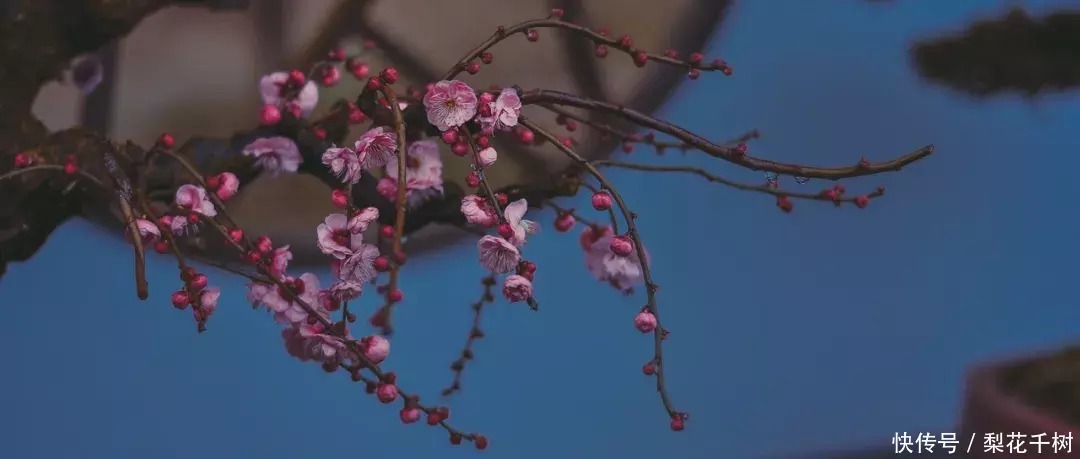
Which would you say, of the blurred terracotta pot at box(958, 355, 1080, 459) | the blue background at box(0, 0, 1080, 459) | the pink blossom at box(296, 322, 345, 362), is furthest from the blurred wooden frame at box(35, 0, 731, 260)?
the blurred terracotta pot at box(958, 355, 1080, 459)

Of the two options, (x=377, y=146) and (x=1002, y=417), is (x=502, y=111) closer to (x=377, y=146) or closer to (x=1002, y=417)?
(x=377, y=146)

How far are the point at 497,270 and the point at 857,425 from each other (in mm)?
526

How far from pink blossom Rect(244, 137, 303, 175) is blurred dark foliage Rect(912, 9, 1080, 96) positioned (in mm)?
567

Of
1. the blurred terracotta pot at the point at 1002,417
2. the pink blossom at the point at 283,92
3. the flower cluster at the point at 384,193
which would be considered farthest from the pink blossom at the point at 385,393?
the blurred terracotta pot at the point at 1002,417

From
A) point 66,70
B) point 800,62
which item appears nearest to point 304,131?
point 66,70

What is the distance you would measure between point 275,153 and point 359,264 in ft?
0.55

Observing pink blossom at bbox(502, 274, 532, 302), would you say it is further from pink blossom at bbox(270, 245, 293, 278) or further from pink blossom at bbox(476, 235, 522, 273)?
pink blossom at bbox(270, 245, 293, 278)

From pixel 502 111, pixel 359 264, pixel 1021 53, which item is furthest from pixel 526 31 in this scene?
pixel 1021 53

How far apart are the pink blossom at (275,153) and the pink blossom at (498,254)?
197mm

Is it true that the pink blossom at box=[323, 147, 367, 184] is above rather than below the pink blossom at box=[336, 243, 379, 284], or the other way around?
above

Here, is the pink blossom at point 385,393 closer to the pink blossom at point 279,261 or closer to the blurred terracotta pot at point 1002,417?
the pink blossom at point 279,261

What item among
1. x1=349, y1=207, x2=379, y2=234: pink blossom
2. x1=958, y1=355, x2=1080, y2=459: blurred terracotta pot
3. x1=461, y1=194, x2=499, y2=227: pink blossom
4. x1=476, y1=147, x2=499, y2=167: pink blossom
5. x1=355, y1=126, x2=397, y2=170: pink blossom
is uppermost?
x1=958, y1=355, x2=1080, y2=459: blurred terracotta pot

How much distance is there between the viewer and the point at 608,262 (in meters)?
0.60

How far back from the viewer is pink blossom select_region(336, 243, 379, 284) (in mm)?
462
